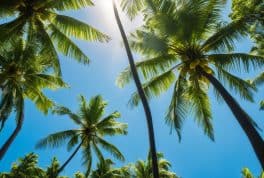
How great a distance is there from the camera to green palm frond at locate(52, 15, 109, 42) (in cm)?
1602

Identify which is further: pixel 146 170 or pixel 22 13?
pixel 146 170

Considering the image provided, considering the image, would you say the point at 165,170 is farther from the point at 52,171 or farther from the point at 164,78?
the point at 164,78

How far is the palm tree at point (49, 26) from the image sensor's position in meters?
15.5

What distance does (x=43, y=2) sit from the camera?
51.4 feet

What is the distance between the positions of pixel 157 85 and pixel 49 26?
20.1 feet

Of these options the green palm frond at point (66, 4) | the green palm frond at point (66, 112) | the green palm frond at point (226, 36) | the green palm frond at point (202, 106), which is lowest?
the green palm frond at point (202, 106)

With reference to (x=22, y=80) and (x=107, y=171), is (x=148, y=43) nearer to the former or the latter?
(x=22, y=80)

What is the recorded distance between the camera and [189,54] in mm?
13570

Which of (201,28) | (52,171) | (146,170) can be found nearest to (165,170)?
(146,170)

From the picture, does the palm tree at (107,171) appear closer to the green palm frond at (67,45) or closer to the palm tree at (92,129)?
the palm tree at (92,129)

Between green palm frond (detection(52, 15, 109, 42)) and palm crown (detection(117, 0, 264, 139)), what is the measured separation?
2164 mm

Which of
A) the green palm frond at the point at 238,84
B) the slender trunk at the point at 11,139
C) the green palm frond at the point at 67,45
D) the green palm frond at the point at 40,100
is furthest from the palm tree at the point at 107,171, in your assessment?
the green palm frond at the point at 238,84

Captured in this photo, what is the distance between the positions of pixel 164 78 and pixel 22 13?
7195mm

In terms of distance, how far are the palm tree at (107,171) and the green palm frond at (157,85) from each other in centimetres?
1254
